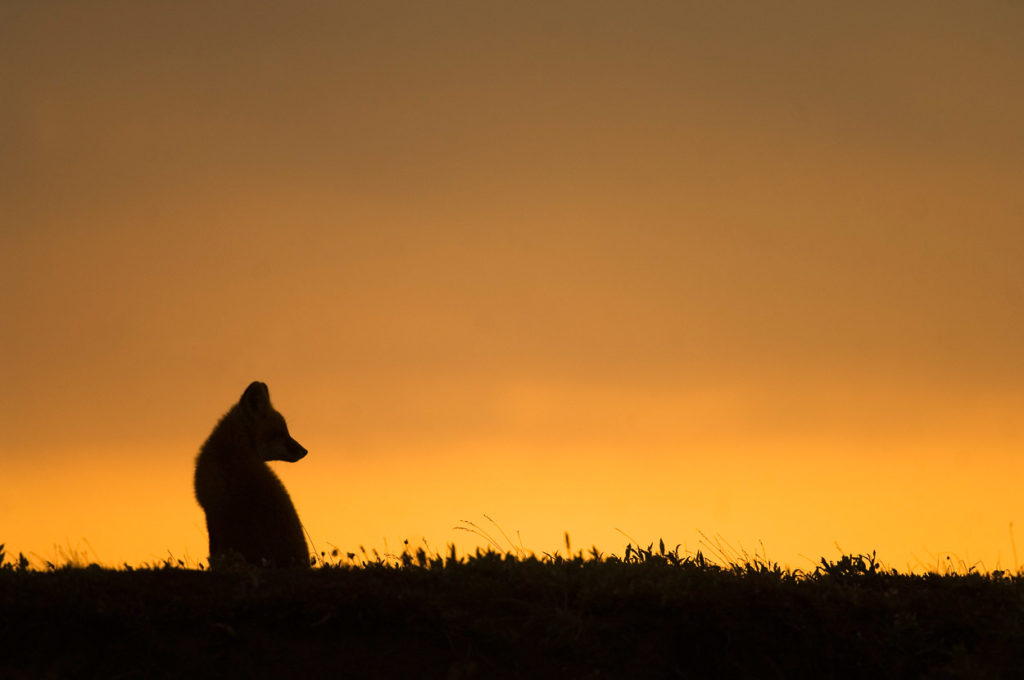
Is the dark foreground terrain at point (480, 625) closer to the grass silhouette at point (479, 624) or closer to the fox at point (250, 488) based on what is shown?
the grass silhouette at point (479, 624)

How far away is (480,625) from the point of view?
7.77 metres

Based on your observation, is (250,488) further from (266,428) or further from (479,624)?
(479,624)

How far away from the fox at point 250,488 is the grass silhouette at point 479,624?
46.2 inches

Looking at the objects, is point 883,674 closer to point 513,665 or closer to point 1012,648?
point 1012,648

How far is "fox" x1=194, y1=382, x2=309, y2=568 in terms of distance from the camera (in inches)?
404

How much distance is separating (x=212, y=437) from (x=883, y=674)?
7067 millimetres

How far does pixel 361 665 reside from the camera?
734cm

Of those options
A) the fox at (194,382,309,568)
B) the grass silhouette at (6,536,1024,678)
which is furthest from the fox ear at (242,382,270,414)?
the grass silhouette at (6,536,1024,678)

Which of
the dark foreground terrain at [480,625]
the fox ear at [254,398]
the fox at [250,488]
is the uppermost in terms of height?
Answer: the fox ear at [254,398]

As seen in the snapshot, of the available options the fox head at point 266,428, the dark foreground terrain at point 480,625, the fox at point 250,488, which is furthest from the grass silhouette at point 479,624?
the fox head at point 266,428

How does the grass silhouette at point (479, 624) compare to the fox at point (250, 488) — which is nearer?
the grass silhouette at point (479, 624)

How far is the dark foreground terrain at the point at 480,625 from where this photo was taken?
7.42 metres

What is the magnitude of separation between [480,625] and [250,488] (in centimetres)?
370

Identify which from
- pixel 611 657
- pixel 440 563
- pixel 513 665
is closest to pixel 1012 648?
pixel 611 657
